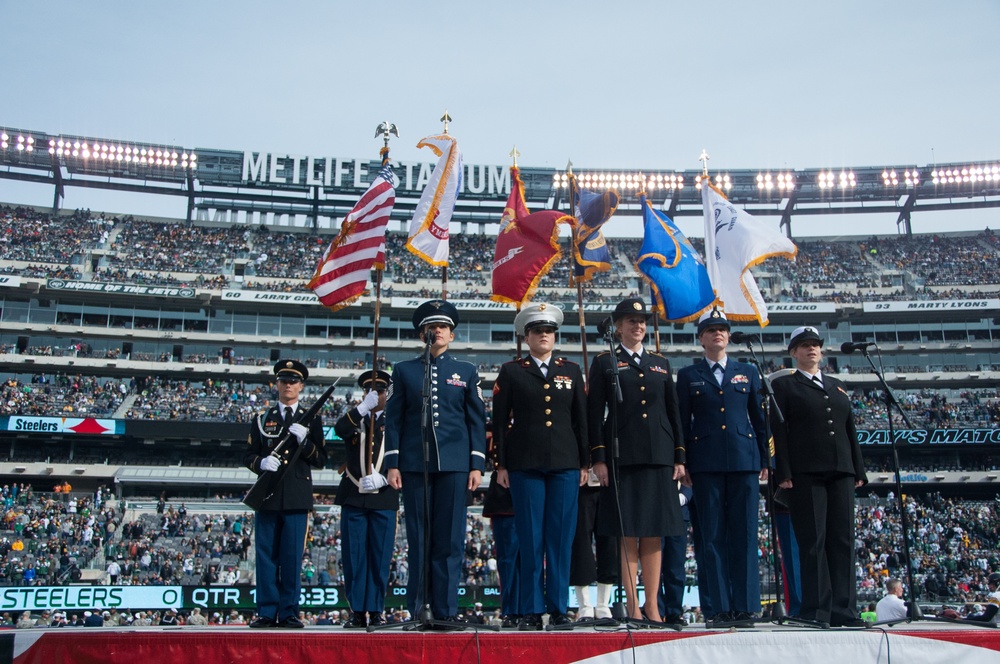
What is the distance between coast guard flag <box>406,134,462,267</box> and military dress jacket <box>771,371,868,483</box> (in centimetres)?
502

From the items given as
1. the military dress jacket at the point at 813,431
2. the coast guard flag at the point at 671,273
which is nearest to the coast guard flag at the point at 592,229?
the coast guard flag at the point at 671,273

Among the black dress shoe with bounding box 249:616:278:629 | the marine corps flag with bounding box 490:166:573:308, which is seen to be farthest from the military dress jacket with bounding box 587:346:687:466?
the marine corps flag with bounding box 490:166:573:308

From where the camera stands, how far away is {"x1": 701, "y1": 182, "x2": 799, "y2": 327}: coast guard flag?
38.6 feet

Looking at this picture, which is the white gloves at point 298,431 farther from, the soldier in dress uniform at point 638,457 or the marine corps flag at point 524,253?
the marine corps flag at point 524,253

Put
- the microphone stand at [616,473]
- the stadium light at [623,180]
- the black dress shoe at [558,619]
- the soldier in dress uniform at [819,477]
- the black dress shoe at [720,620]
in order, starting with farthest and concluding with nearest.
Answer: the stadium light at [623,180] → the soldier in dress uniform at [819,477] → the black dress shoe at [720,620] → the black dress shoe at [558,619] → the microphone stand at [616,473]

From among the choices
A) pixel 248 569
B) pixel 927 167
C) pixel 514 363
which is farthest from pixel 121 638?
pixel 927 167

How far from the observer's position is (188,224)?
53.1 meters

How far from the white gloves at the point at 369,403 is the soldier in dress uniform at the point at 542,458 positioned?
1303 millimetres

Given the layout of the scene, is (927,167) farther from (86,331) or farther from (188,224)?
(86,331)

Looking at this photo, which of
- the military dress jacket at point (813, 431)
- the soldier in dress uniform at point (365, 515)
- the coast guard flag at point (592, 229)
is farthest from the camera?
the coast guard flag at point (592, 229)

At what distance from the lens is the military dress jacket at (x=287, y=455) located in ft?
26.7

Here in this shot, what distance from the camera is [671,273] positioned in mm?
11898

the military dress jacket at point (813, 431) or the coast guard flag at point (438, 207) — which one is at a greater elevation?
the coast guard flag at point (438, 207)

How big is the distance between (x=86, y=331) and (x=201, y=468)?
36.0 feet
